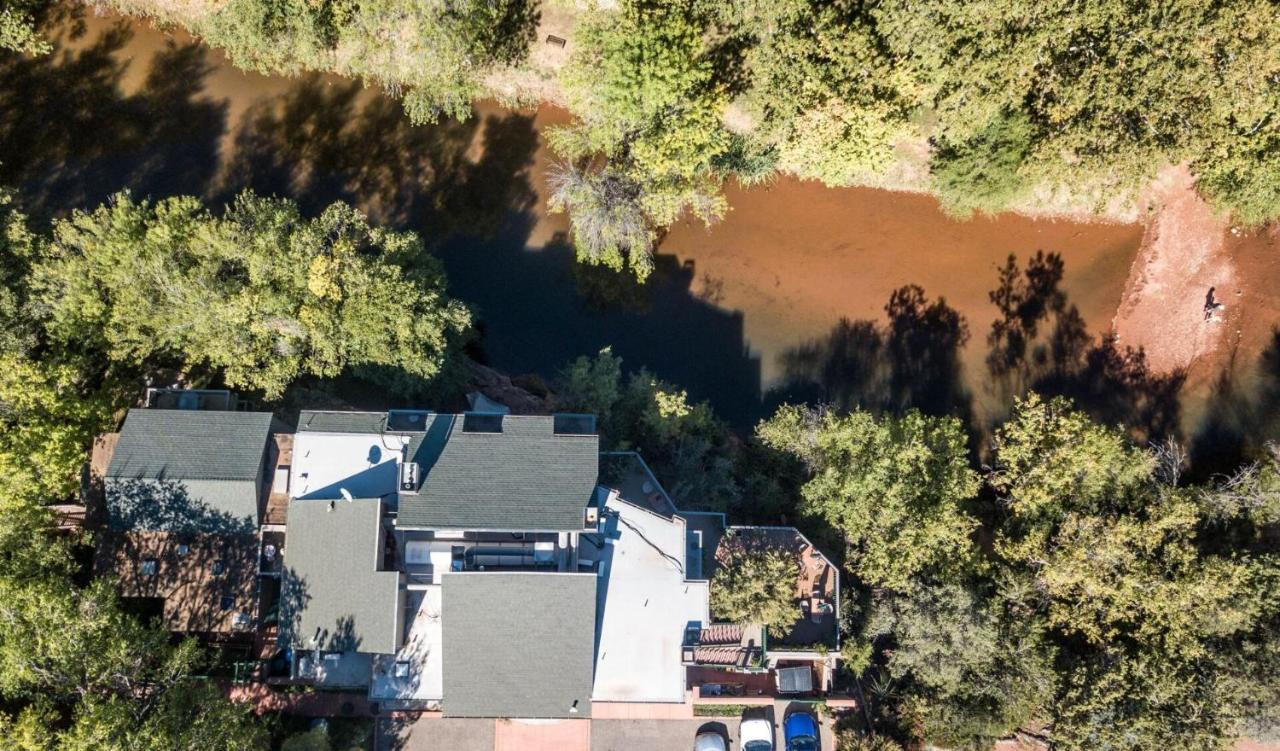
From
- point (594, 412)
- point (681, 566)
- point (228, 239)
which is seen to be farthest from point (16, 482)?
point (681, 566)

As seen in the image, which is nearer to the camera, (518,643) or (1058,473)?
(518,643)

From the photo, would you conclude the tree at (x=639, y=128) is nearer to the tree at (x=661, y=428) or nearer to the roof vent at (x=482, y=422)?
the tree at (x=661, y=428)

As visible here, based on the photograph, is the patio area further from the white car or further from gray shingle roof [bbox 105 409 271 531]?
the white car

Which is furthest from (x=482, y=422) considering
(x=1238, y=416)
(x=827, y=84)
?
(x=1238, y=416)

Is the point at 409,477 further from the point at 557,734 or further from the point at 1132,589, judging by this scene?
the point at 1132,589

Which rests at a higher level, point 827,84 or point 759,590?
point 827,84

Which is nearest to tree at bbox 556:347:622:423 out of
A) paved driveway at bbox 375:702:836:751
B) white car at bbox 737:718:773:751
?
paved driveway at bbox 375:702:836:751

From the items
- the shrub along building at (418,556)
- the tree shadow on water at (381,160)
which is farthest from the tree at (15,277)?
the tree shadow on water at (381,160)
